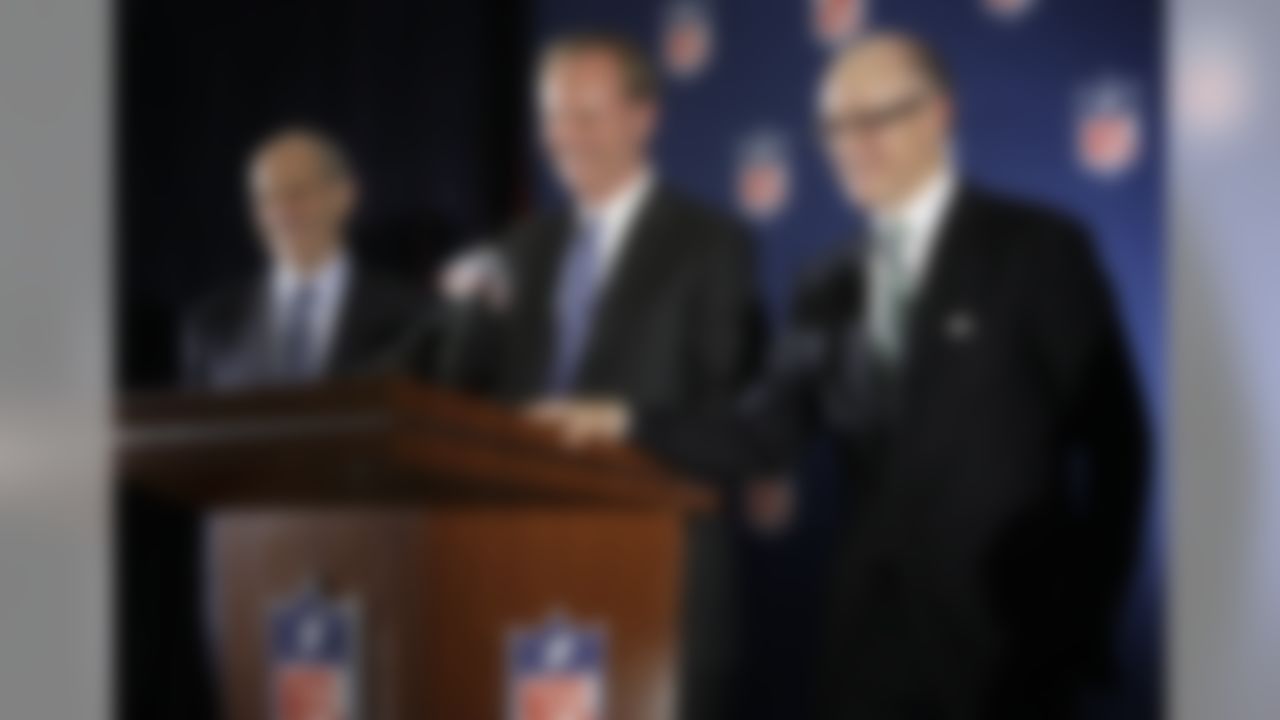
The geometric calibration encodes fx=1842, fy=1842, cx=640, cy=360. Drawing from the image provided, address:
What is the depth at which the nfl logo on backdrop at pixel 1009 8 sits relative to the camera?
1.55 meters

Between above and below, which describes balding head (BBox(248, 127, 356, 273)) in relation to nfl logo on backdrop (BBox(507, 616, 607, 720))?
above

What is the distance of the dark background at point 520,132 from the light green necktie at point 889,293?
4cm

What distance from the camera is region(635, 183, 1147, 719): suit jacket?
5.03 ft

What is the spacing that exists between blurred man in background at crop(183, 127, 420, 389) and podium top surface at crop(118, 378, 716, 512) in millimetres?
62

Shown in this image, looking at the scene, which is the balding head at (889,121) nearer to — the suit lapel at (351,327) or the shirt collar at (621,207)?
the shirt collar at (621,207)

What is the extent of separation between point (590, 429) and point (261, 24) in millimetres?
475

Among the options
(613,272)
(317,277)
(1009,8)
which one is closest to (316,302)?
(317,277)

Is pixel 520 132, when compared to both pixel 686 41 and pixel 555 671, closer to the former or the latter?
pixel 686 41

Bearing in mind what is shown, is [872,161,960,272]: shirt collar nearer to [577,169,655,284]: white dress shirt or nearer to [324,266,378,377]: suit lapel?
[577,169,655,284]: white dress shirt

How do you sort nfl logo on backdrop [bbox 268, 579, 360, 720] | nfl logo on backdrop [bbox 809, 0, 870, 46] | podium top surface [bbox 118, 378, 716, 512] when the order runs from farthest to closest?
nfl logo on backdrop [bbox 809, 0, 870, 46] → nfl logo on backdrop [bbox 268, 579, 360, 720] → podium top surface [bbox 118, 378, 716, 512]

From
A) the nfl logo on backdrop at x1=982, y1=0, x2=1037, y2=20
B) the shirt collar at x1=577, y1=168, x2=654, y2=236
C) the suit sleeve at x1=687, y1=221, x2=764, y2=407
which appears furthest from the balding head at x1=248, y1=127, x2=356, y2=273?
the nfl logo on backdrop at x1=982, y1=0, x2=1037, y2=20

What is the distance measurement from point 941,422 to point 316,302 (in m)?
0.54

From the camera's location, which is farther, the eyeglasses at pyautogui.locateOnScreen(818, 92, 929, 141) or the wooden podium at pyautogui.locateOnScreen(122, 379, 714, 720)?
the eyeglasses at pyautogui.locateOnScreen(818, 92, 929, 141)

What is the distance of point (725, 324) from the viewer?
1549 mm
